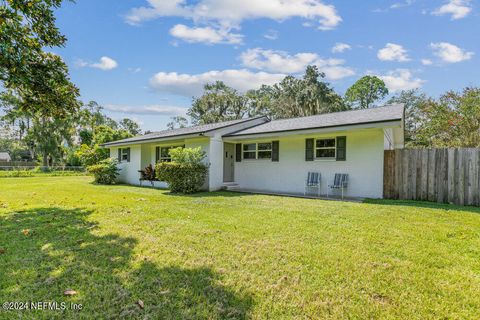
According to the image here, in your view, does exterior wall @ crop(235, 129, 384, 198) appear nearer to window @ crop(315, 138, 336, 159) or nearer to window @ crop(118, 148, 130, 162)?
window @ crop(315, 138, 336, 159)

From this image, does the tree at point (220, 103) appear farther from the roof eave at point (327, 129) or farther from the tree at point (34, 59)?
the tree at point (34, 59)

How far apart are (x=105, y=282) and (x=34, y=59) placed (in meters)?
6.54

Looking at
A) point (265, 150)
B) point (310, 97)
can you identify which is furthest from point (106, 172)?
point (310, 97)

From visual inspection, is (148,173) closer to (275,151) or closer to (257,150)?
(257,150)

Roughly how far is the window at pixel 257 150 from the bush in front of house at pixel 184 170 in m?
2.90

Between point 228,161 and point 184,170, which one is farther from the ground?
point 228,161

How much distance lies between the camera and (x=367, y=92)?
38.3 meters

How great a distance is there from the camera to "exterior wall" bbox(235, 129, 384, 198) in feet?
34.1

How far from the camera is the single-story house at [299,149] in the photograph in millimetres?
10367

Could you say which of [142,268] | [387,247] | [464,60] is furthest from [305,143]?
[464,60]

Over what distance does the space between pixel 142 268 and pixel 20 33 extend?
7.00 meters

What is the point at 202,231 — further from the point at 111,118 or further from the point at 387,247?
the point at 111,118

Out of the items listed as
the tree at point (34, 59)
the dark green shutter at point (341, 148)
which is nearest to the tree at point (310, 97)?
the dark green shutter at point (341, 148)

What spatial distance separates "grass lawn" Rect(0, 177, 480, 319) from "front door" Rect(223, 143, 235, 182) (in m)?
8.01
